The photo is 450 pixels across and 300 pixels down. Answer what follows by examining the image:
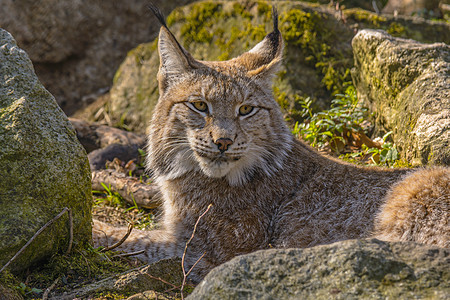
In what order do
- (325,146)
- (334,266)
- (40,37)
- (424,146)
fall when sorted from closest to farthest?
(334,266)
(424,146)
(325,146)
(40,37)

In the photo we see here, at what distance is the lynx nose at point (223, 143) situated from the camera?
4.05 metres

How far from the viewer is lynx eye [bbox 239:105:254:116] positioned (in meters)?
4.43

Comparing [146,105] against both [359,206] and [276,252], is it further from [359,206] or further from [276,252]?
[276,252]

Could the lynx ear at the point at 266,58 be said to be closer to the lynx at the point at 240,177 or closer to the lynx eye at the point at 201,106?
the lynx at the point at 240,177

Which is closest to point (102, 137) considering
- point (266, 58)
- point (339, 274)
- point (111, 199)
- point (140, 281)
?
point (111, 199)

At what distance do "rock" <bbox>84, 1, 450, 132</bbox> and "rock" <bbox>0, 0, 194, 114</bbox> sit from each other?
63.8 inches

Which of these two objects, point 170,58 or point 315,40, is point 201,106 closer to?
point 170,58

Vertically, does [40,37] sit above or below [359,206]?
above

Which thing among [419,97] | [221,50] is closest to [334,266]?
[419,97]

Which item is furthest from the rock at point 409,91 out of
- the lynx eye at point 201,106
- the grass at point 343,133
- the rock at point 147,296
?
the rock at point 147,296

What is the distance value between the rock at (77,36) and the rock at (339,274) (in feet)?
24.1

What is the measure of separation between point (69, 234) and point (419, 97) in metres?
3.83

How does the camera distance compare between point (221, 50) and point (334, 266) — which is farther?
point (221, 50)

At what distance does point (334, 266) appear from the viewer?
2365 millimetres
